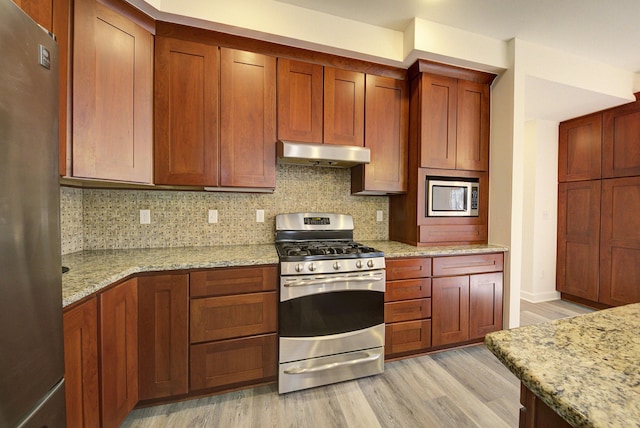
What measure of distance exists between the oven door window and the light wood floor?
409mm

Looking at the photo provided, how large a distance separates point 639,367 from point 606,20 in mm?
2846

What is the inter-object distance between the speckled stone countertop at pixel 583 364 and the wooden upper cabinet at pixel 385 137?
1.68 meters

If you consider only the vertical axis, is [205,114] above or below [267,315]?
above

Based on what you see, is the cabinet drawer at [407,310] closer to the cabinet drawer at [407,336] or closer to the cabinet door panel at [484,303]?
the cabinet drawer at [407,336]

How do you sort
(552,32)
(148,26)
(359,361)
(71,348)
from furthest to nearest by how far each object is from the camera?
(552,32) < (359,361) < (148,26) < (71,348)

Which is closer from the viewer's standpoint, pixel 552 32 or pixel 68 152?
pixel 68 152

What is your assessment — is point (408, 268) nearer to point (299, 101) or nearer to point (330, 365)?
point (330, 365)

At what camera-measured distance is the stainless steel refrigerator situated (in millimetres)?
628

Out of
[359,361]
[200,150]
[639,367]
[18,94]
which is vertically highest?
[200,150]

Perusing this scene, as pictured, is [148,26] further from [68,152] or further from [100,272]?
[100,272]

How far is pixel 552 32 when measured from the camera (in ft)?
7.40

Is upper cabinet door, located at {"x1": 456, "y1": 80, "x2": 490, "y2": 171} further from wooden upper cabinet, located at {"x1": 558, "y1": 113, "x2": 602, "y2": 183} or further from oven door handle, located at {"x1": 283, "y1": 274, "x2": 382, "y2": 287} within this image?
wooden upper cabinet, located at {"x1": 558, "y1": 113, "x2": 602, "y2": 183}

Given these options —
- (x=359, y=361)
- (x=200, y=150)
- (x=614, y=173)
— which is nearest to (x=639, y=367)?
(x=359, y=361)

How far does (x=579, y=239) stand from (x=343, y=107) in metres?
3.65
